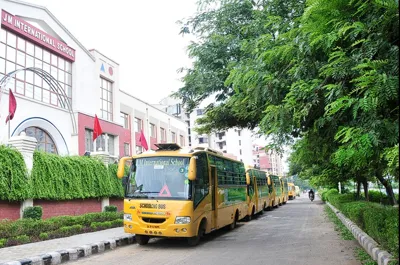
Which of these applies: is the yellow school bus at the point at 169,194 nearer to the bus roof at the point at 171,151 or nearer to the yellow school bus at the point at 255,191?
the bus roof at the point at 171,151

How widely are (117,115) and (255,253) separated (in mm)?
28545

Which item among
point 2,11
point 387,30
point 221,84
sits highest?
point 2,11

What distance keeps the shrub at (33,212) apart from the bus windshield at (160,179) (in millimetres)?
5101

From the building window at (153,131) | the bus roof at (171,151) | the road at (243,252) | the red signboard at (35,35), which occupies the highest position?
the red signboard at (35,35)

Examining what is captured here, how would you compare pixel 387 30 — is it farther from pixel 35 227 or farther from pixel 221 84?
pixel 35 227

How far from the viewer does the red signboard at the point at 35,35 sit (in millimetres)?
22814

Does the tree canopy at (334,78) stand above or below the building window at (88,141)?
below

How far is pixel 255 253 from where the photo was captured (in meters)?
8.88

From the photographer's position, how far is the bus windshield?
9.80m

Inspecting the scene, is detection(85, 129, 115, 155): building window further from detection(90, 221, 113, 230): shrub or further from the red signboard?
detection(90, 221, 113, 230): shrub

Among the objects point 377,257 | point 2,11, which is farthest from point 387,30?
point 2,11

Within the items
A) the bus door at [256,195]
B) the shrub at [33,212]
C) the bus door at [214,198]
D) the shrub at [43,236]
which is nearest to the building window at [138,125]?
the bus door at [256,195]

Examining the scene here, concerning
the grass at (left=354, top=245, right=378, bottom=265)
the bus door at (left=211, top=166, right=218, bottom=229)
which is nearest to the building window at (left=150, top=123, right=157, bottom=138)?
the bus door at (left=211, top=166, right=218, bottom=229)

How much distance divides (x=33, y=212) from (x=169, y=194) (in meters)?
6.35
